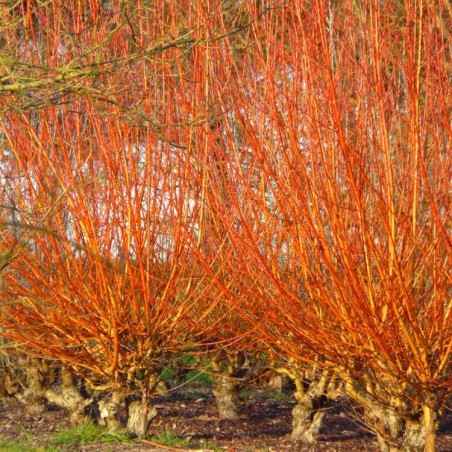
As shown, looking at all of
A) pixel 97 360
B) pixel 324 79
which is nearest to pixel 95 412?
pixel 97 360

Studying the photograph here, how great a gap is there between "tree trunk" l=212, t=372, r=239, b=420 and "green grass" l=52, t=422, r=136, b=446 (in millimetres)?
1210

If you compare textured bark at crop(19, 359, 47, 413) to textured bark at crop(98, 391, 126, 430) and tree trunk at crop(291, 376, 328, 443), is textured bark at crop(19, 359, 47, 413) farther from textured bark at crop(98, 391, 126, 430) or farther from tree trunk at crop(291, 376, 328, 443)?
tree trunk at crop(291, 376, 328, 443)

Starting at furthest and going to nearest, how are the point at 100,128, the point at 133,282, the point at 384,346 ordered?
the point at 100,128 < the point at 133,282 < the point at 384,346

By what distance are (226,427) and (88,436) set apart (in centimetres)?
131

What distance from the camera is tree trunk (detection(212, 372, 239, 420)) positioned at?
6.68 metres

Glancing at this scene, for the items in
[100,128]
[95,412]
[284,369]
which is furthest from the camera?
[95,412]

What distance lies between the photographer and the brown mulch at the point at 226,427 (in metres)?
5.74

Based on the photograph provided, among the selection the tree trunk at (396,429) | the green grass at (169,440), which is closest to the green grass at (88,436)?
the green grass at (169,440)

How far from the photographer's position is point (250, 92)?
4934 millimetres

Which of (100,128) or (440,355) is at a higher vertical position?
(100,128)

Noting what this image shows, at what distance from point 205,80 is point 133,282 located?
1.34 metres

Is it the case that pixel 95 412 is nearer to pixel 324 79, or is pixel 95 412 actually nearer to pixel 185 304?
pixel 185 304

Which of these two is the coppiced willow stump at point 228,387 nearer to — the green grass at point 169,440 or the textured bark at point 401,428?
the green grass at point 169,440

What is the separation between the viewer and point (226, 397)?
6703 millimetres
